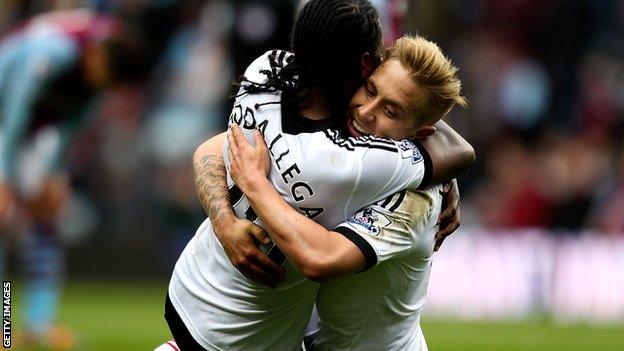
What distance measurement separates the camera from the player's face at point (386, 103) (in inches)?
179

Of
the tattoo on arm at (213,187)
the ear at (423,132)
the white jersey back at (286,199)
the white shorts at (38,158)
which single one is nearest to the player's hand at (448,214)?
the ear at (423,132)

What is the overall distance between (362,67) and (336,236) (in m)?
0.58

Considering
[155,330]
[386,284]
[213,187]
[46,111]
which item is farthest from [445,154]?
[155,330]

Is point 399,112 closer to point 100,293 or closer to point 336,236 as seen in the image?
point 336,236

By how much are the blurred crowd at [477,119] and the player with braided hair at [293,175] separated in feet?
29.6

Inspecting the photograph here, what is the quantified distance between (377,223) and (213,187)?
63 centimetres

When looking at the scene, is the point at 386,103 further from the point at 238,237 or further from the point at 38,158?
the point at 38,158

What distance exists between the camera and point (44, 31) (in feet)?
32.4

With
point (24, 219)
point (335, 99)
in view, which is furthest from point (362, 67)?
point (24, 219)

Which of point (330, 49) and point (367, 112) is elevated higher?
point (330, 49)

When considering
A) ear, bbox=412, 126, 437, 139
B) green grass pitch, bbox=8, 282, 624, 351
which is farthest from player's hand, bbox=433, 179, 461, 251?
green grass pitch, bbox=8, 282, 624, 351

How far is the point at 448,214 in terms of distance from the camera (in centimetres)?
495

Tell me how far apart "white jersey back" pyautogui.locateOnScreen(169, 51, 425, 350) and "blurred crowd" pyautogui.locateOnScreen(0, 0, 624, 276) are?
9021 millimetres

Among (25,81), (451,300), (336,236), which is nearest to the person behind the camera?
(336,236)
